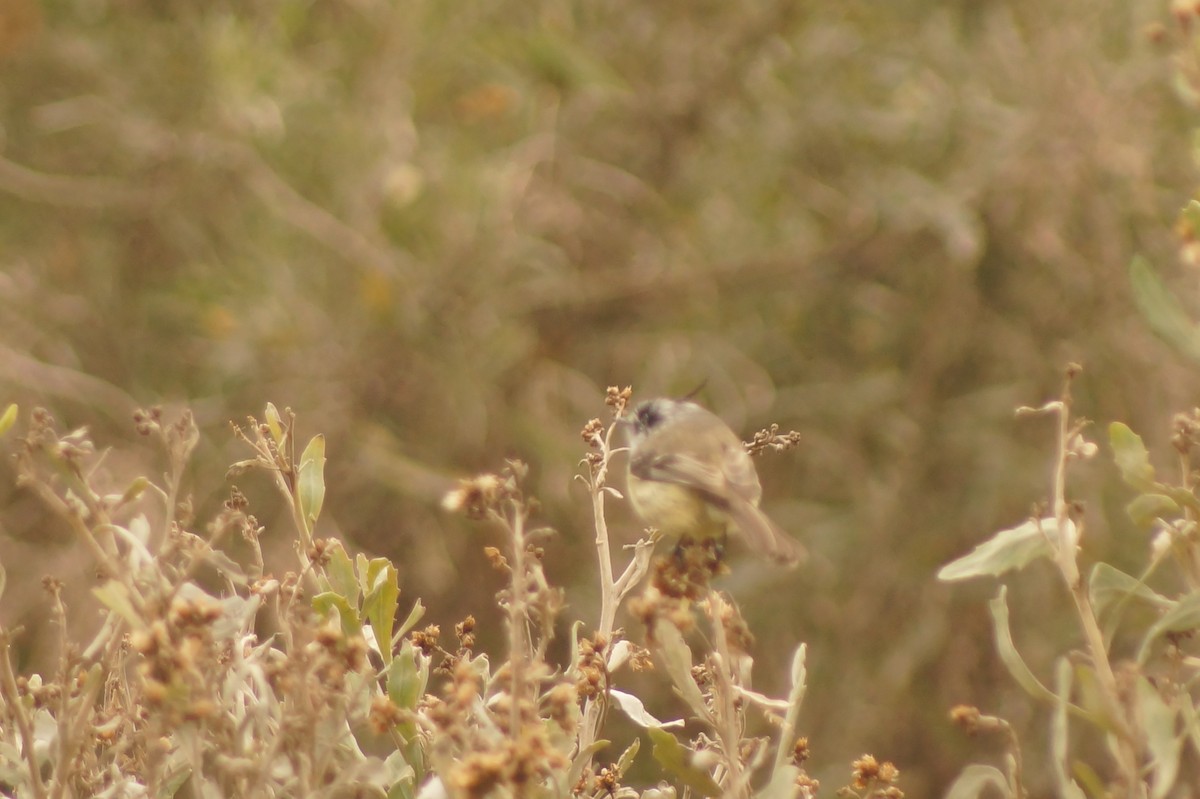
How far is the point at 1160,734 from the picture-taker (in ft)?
6.70

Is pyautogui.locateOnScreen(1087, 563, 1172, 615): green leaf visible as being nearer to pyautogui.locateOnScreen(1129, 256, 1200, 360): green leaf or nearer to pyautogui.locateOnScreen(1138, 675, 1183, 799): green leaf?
pyautogui.locateOnScreen(1138, 675, 1183, 799): green leaf

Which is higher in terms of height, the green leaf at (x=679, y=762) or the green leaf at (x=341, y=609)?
the green leaf at (x=341, y=609)

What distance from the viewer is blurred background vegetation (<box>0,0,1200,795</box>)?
7.37 metres

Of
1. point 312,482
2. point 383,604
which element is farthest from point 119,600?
point 312,482

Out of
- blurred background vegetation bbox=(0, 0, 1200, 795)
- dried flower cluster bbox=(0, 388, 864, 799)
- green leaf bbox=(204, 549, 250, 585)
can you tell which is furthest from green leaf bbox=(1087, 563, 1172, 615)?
blurred background vegetation bbox=(0, 0, 1200, 795)

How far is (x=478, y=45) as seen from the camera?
296 inches

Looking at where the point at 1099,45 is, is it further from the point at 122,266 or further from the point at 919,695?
the point at 122,266

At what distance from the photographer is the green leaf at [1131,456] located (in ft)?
7.98

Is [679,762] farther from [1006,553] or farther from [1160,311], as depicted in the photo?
[1160,311]

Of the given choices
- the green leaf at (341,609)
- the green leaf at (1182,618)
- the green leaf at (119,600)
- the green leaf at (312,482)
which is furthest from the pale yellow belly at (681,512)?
the green leaf at (119,600)

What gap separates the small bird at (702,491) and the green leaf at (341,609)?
1134 mm

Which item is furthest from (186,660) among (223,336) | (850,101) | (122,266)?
(122,266)

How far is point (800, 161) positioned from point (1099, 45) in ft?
4.91

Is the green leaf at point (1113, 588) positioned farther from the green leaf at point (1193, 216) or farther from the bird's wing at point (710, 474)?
the bird's wing at point (710, 474)
